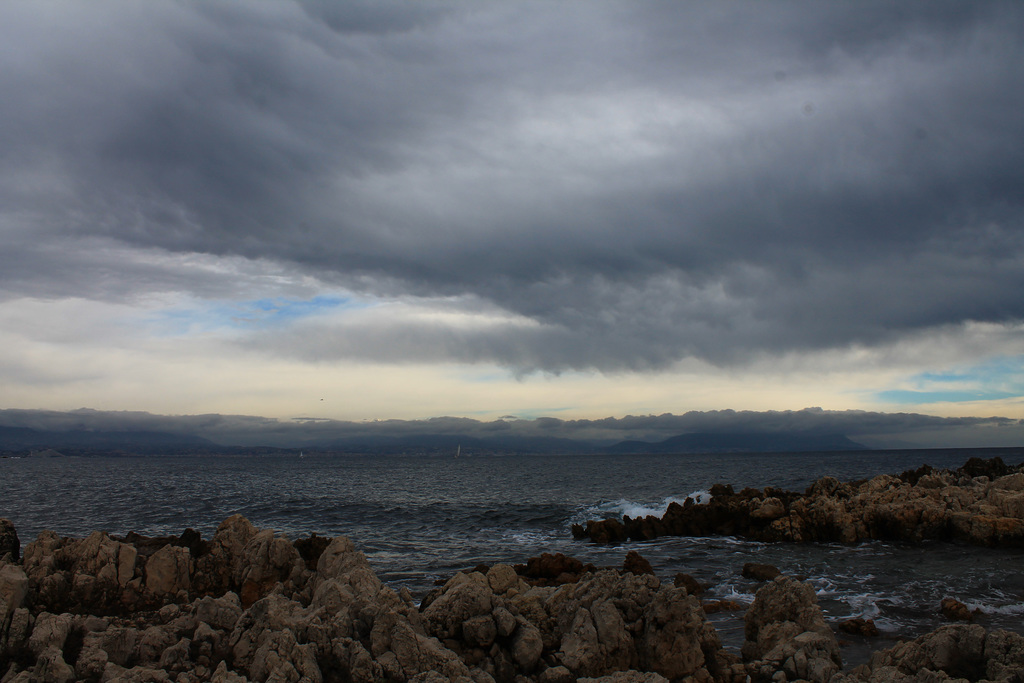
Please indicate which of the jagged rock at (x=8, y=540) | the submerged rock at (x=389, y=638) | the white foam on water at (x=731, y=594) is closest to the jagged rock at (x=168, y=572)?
the submerged rock at (x=389, y=638)

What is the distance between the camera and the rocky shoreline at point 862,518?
26.5 metres

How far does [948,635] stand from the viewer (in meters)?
8.58

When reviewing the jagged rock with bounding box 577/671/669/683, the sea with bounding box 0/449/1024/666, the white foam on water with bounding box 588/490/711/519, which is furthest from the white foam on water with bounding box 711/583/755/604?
the white foam on water with bounding box 588/490/711/519

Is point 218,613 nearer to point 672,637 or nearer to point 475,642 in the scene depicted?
point 475,642

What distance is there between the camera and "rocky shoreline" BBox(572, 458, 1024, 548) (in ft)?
86.8

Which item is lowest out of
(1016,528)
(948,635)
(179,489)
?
(179,489)

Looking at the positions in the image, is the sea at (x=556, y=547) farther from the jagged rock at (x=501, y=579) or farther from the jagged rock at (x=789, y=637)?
the jagged rock at (x=501, y=579)

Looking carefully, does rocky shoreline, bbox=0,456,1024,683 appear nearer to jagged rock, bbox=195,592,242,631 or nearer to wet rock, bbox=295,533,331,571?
jagged rock, bbox=195,592,242,631

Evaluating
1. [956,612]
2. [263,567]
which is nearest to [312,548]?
[263,567]

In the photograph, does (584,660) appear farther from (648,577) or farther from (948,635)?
(948,635)

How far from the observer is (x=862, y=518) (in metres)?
28.9

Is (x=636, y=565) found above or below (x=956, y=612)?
above

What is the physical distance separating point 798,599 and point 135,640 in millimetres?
11305

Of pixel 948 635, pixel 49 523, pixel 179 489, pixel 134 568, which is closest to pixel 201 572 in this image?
pixel 134 568
